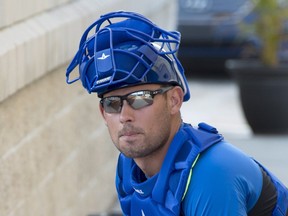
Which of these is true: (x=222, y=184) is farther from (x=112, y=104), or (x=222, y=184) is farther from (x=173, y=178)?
(x=112, y=104)

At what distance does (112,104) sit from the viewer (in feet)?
10.8

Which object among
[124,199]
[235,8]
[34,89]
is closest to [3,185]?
[34,89]

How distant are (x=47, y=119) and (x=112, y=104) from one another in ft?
7.87

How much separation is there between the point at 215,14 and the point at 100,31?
34.0 ft

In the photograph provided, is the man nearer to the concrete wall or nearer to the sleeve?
the sleeve

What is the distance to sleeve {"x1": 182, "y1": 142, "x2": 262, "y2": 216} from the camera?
3105 mm

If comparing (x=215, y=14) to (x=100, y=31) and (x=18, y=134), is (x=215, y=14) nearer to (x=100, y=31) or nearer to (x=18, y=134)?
(x=18, y=134)

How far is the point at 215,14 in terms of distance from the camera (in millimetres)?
13570

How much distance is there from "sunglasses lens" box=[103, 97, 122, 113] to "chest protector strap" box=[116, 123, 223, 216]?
0.71 feet

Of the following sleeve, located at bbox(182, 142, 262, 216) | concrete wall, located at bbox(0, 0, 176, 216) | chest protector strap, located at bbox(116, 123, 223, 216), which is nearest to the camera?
sleeve, located at bbox(182, 142, 262, 216)

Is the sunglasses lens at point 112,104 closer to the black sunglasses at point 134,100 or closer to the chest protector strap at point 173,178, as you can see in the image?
the black sunglasses at point 134,100

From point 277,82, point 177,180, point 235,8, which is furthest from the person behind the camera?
point 235,8

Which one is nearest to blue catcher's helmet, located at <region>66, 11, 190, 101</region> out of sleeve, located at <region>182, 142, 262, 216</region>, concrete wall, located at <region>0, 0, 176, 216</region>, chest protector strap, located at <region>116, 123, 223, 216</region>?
chest protector strap, located at <region>116, 123, 223, 216</region>

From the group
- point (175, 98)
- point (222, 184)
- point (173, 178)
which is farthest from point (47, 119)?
point (222, 184)
